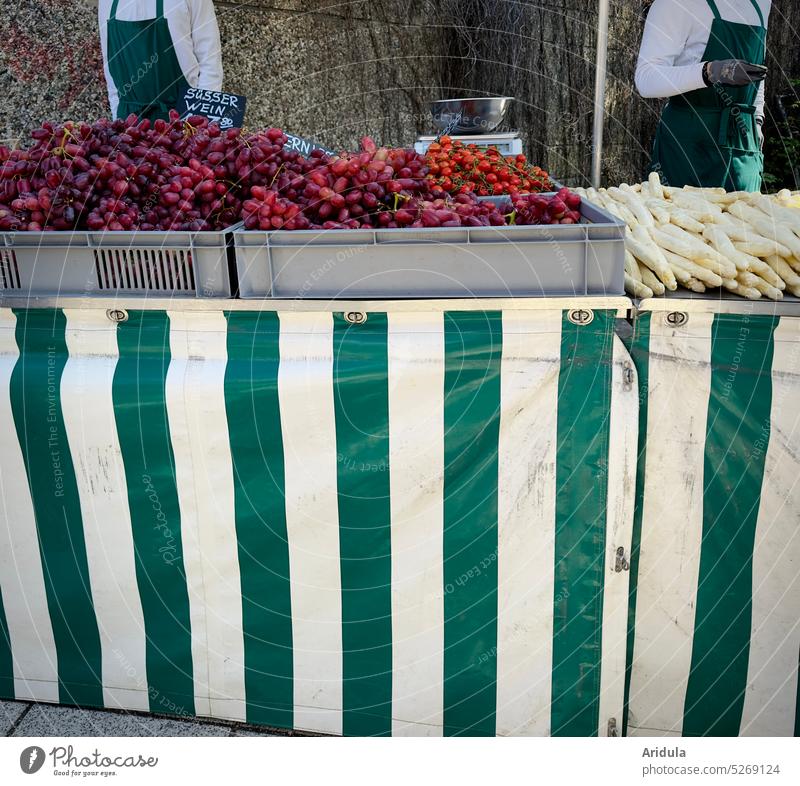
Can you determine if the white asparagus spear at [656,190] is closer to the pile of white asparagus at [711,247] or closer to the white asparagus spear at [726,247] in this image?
the pile of white asparagus at [711,247]

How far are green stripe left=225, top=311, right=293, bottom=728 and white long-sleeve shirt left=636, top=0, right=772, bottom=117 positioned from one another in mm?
2405

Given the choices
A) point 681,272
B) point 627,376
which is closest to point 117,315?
point 627,376

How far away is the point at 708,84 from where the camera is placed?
294cm

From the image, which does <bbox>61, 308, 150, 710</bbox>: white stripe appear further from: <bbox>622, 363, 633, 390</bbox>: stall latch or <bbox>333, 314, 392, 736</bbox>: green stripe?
<bbox>622, 363, 633, 390</bbox>: stall latch

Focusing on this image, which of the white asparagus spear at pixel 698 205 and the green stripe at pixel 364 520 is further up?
the white asparagus spear at pixel 698 205

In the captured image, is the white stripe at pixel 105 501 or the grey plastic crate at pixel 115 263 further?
the white stripe at pixel 105 501

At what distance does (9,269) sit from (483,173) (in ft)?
4.88

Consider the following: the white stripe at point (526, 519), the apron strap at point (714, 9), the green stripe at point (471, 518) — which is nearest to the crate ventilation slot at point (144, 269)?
the green stripe at point (471, 518)

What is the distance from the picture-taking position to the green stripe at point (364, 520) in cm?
157

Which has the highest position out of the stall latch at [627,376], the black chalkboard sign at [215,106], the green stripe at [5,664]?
the black chalkboard sign at [215,106]

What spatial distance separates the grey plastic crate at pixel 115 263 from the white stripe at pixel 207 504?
8 centimetres

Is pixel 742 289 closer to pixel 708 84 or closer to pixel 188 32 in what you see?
pixel 708 84

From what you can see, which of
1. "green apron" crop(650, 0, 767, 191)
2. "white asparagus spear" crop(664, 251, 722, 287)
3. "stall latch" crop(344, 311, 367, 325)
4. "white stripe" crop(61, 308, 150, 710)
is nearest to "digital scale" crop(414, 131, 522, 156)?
"green apron" crop(650, 0, 767, 191)

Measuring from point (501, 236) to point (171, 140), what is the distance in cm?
97
